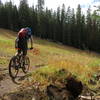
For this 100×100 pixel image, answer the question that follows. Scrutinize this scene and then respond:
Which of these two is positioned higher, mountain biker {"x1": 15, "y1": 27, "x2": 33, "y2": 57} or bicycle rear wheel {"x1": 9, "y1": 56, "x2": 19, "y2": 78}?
mountain biker {"x1": 15, "y1": 27, "x2": 33, "y2": 57}

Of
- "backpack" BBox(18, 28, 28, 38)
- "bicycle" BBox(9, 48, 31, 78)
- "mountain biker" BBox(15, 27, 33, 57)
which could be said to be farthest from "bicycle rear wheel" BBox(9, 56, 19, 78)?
"backpack" BBox(18, 28, 28, 38)

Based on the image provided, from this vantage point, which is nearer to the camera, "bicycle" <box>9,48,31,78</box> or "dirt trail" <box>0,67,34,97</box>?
"dirt trail" <box>0,67,34,97</box>

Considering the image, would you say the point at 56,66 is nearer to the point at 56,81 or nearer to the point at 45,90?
the point at 56,81

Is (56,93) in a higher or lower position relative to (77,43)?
higher

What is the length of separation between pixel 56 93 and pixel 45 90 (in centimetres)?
29

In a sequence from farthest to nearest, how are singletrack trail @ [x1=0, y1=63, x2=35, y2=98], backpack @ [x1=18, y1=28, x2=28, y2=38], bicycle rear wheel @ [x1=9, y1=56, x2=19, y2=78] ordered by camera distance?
backpack @ [x1=18, y1=28, x2=28, y2=38], bicycle rear wheel @ [x1=9, y1=56, x2=19, y2=78], singletrack trail @ [x1=0, y1=63, x2=35, y2=98]

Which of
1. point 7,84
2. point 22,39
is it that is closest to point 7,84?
point 7,84

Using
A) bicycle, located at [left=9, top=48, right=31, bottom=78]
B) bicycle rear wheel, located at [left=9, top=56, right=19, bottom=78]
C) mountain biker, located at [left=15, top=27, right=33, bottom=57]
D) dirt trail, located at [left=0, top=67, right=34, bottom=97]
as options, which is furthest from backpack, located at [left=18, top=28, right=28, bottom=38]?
dirt trail, located at [left=0, top=67, right=34, bottom=97]

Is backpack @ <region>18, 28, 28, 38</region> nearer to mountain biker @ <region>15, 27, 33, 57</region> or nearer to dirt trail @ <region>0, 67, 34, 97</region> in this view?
mountain biker @ <region>15, 27, 33, 57</region>

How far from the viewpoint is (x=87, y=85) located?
28.3 feet

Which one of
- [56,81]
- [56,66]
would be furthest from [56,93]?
[56,66]

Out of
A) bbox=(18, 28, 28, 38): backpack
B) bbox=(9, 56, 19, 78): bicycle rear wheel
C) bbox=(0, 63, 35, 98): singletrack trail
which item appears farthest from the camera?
bbox=(18, 28, 28, 38): backpack

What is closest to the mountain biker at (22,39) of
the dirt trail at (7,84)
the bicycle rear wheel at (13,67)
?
the bicycle rear wheel at (13,67)

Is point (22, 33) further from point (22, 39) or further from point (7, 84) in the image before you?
point (7, 84)
